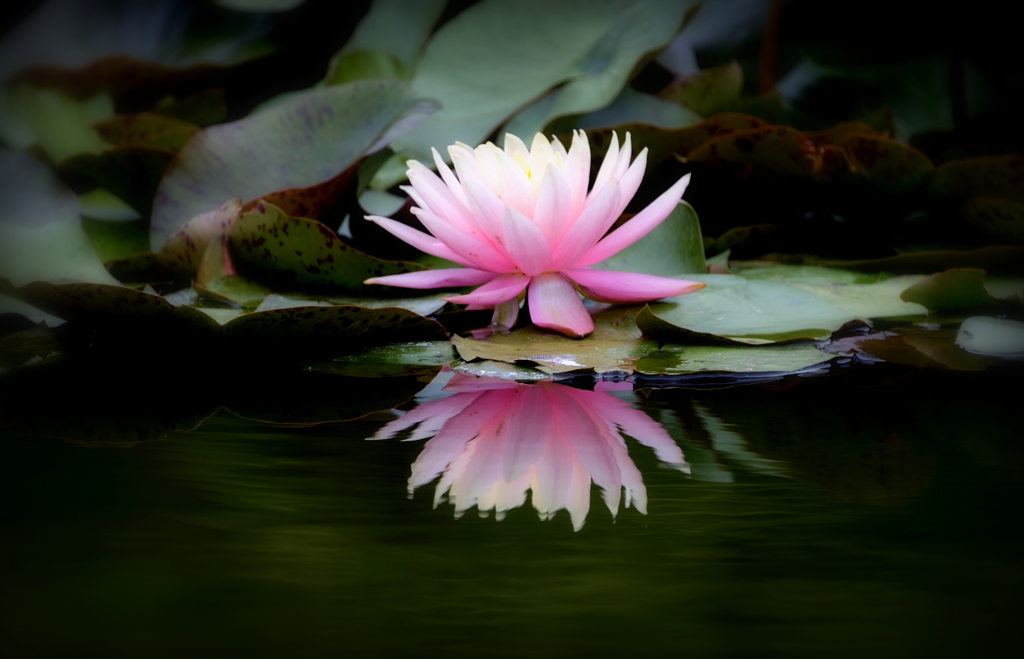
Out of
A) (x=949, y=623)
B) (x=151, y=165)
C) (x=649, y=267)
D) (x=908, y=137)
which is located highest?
(x=908, y=137)

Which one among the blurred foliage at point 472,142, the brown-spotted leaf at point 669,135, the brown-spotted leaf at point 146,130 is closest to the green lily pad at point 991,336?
the blurred foliage at point 472,142

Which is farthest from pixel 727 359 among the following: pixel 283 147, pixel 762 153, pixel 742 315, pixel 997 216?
pixel 283 147

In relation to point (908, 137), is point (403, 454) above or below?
below

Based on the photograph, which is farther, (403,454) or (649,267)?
(649,267)

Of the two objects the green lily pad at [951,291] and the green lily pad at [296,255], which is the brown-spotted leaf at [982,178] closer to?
the green lily pad at [951,291]

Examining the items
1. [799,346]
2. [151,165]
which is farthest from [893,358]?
[151,165]

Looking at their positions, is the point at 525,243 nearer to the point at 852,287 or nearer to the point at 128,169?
the point at 852,287

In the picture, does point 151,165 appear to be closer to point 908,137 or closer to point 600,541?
point 600,541
